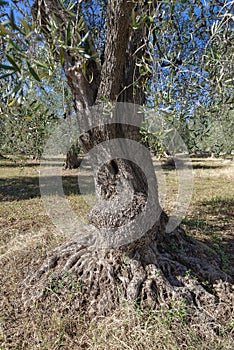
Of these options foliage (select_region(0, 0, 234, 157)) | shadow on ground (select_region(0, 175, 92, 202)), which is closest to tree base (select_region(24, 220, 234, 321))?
foliage (select_region(0, 0, 234, 157))

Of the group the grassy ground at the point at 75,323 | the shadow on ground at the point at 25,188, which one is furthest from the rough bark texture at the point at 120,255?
the shadow on ground at the point at 25,188

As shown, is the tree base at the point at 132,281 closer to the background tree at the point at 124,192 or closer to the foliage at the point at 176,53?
the background tree at the point at 124,192

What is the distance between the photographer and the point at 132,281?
3127 millimetres

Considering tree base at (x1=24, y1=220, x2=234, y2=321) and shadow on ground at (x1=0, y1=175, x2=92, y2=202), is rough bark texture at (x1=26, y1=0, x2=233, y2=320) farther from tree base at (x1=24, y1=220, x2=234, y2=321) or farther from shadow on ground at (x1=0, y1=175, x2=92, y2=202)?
shadow on ground at (x1=0, y1=175, x2=92, y2=202)

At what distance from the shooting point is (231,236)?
226 inches

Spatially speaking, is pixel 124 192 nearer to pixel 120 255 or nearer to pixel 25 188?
pixel 120 255

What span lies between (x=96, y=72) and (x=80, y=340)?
310 centimetres

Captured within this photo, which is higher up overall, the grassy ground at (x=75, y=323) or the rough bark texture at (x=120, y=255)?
the rough bark texture at (x=120, y=255)

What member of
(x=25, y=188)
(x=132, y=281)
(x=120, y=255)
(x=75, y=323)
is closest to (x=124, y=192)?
(x=120, y=255)

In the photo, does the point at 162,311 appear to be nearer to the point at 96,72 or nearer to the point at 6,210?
the point at 96,72

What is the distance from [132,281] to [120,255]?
15.6 inches

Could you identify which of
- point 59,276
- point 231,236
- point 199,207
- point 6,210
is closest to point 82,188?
point 6,210

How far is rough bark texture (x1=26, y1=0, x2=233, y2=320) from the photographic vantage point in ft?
9.18

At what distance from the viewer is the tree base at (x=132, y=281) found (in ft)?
9.86
